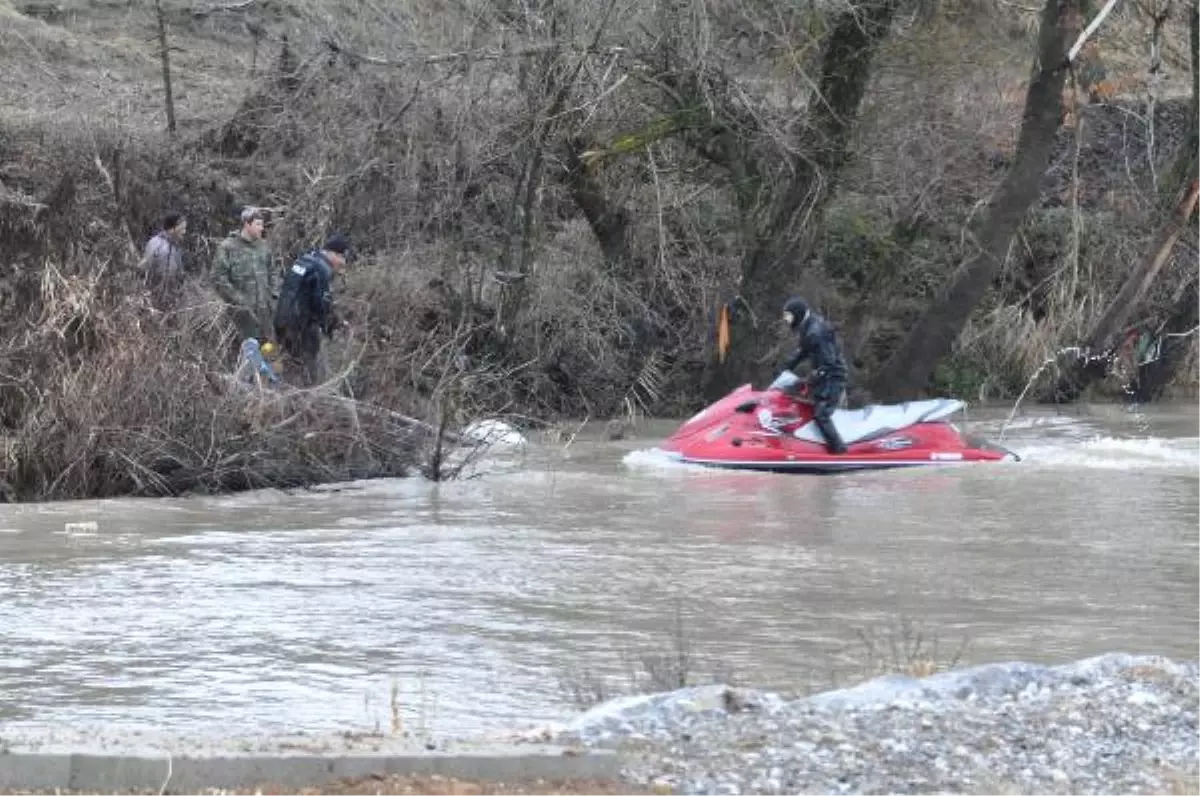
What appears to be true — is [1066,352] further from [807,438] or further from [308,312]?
[308,312]

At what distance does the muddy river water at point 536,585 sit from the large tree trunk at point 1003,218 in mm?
5346

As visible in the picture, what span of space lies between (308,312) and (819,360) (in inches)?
175

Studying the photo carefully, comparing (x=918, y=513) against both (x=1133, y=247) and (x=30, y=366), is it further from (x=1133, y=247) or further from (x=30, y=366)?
(x=1133, y=247)

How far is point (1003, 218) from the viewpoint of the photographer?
22.4m

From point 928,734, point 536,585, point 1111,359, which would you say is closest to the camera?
point 928,734

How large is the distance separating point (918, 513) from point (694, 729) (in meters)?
8.37

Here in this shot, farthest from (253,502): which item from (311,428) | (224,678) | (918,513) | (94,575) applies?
(224,678)

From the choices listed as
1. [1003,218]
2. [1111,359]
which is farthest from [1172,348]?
[1003,218]

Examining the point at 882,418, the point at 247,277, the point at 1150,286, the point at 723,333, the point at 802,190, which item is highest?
the point at 802,190

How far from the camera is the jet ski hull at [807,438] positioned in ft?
55.5

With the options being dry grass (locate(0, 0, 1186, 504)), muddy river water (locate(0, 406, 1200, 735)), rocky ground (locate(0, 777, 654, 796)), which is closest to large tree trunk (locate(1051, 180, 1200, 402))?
dry grass (locate(0, 0, 1186, 504))

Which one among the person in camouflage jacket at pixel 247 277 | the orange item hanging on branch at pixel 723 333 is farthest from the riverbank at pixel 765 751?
the orange item hanging on branch at pixel 723 333

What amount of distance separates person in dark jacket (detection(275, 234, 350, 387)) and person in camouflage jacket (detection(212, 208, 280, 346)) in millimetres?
245

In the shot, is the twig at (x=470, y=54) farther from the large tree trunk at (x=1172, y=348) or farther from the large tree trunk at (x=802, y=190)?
the large tree trunk at (x=1172, y=348)
